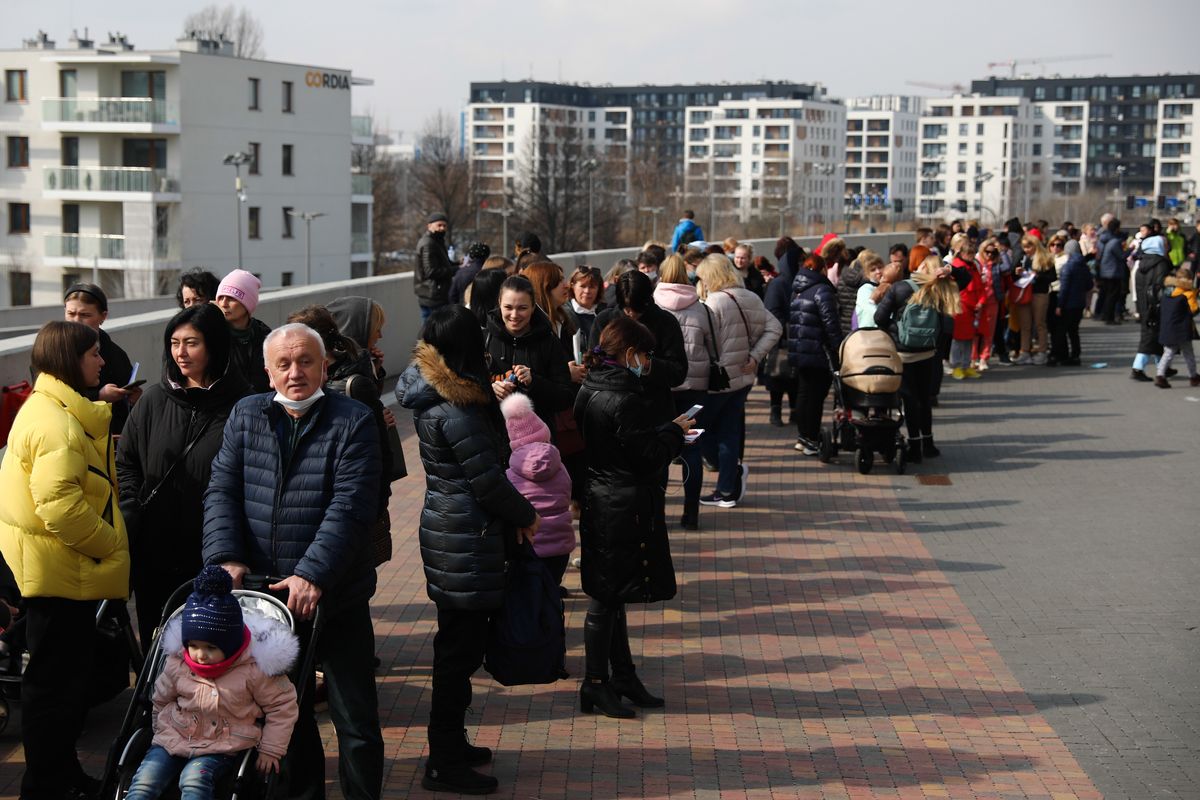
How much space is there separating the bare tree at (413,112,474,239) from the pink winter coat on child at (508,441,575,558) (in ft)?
394

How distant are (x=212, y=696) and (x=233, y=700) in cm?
7

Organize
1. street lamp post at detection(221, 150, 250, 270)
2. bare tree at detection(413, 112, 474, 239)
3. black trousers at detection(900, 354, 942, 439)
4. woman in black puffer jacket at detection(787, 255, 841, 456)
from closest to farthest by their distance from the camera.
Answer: woman in black puffer jacket at detection(787, 255, 841, 456) < black trousers at detection(900, 354, 942, 439) < street lamp post at detection(221, 150, 250, 270) < bare tree at detection(413, 112, 474, 239)

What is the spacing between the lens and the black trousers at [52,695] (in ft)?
18.1

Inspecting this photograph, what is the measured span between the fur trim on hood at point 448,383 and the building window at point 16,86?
3227 inches

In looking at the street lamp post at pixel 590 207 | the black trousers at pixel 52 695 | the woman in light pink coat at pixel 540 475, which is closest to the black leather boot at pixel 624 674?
the woman in light pink coat at pixel 540 475

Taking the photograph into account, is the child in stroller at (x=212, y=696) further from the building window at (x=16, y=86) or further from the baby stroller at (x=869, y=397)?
the building window at (x=16, y=86)

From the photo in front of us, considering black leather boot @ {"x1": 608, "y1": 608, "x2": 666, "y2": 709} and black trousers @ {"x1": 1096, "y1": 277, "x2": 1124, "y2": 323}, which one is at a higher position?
black trousers @ {"x1": 1096, "y1": 277, "x2": 1124, "y2": 323}

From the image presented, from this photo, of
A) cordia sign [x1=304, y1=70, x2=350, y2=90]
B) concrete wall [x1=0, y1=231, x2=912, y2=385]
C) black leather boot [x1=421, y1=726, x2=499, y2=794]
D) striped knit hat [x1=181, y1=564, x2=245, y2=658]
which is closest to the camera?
striped knit hat [x1=181, y1=564, x2=245, y2=658]

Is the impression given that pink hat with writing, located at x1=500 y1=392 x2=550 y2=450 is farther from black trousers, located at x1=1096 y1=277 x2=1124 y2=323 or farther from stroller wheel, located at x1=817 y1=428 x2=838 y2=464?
black trousers, located at x1=1096 y1=277 x2=1124 y2=323

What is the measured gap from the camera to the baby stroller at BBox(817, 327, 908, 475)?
13523mm

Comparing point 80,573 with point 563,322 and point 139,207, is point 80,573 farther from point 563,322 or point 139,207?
point 139,207

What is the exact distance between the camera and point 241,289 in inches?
296

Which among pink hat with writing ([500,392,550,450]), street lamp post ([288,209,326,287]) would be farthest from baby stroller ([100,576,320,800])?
street lamp post ([288,209,326,287])

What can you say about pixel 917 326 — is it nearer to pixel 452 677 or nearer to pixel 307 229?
pixel 452 677
